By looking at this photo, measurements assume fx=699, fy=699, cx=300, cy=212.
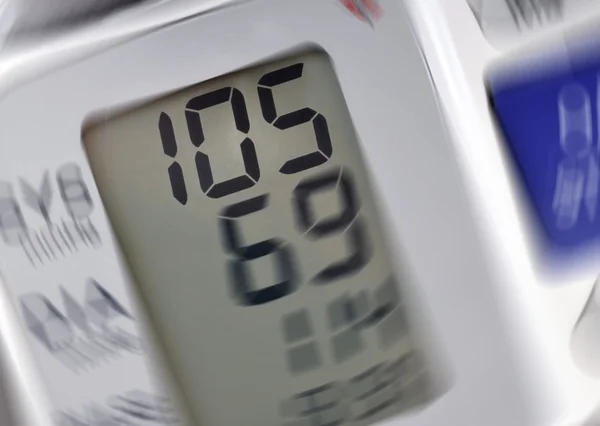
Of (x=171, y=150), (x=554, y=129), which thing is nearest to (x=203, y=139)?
(x=171, y=150)

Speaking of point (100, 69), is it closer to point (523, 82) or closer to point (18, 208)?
point (18, 208)

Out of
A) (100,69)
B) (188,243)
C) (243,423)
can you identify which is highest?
(100,69)

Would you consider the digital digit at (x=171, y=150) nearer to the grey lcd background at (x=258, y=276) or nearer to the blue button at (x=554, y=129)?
the grey lcd background at (x=258, y=276)

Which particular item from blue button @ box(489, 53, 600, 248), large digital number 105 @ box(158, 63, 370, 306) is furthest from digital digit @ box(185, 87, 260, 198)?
blue button @ box(489, 53, 600, 248)

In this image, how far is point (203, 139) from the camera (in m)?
0.38

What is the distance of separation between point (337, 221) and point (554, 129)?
13 cm

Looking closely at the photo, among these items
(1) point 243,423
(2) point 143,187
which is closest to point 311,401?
(1) point 243,423

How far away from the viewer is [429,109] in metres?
0.37

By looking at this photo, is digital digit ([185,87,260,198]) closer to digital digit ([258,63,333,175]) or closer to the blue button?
digital digit ([258,63,333,175])

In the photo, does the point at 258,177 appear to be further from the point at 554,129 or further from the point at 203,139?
the point at 554,129

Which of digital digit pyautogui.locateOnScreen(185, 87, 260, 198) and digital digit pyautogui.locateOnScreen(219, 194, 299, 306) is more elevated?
digital digit pyautogui.locateOnScreen(185, 87, 260, 198)

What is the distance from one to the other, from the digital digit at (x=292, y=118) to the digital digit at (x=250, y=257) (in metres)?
0.03

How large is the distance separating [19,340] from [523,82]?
1.14ft

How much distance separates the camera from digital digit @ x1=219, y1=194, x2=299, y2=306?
0.38m
